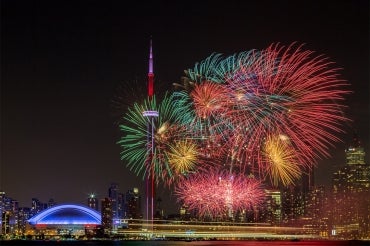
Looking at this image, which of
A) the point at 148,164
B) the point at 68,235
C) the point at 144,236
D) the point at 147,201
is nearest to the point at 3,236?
the point at 68,235

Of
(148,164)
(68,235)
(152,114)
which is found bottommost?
(68,235)

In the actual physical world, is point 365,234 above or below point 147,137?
below

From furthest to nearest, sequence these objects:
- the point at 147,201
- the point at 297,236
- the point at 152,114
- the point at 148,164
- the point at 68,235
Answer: the point at 68,235
the point at 297,236
the point at 147,201
the point at 148,164
the point at 152,114

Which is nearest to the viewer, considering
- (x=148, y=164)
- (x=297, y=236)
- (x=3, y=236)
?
(x=148, y=164)

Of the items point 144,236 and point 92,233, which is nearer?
point 144,236

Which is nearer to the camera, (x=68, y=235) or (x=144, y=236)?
(x=144, y=236)

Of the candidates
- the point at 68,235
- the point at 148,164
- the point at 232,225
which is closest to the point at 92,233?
the point at 68,235

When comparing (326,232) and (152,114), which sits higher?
(152,114)

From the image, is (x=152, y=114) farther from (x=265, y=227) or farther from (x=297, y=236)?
(x=297, y=236)

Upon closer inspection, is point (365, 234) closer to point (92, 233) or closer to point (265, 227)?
point (265, 227)
